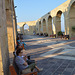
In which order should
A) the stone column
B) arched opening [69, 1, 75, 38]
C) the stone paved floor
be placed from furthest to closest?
1. arched opening [69, 1, 75, 38]
2. the stone column
3. the stone paved floor

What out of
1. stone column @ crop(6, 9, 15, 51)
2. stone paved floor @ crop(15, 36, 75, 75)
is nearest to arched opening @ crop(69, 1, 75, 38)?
stone paved floor @ crop(15, 36, 75, 75)

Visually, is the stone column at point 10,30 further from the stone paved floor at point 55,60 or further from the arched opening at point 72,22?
the arched opening at point 72,22

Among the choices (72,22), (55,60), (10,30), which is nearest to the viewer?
(55,60)

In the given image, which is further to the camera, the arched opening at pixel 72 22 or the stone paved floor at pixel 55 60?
the arched opening at pixel 72 22

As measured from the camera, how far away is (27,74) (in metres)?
2.77

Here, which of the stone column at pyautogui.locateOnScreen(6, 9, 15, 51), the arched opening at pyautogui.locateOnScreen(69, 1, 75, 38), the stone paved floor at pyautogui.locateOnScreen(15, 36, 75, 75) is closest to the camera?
the stone paved floor at pyautogui.locateOnScreen(15, 36, 75, 75)

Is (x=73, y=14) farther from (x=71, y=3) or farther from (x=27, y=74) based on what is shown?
(x=27, y=74)

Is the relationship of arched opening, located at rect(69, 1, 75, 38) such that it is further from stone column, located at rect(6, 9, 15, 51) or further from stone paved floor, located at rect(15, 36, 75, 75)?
stone column, located at rect(6, 9, 15, 51)

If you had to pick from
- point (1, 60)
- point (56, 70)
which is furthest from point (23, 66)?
point (56, 70)

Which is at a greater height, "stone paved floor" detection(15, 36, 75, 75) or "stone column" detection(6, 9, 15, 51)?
"stone column" detection(6, 9, 15, 51)

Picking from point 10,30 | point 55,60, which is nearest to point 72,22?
point 10,30

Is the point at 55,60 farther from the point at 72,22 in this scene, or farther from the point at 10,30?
the point at 72,22

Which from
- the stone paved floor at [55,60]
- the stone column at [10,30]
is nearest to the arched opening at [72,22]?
the stone paved floor at [55,60]

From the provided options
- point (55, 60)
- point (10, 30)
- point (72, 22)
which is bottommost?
point (55, 60)
